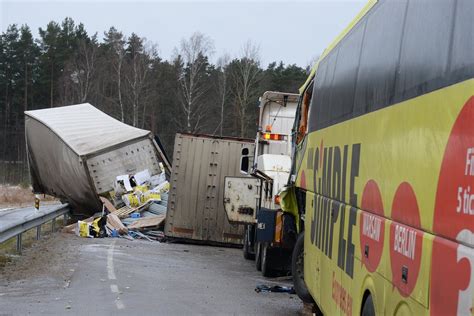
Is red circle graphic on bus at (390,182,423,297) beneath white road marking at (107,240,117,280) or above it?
above

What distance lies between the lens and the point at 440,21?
3.73 meters

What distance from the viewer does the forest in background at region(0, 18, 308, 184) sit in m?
63.7

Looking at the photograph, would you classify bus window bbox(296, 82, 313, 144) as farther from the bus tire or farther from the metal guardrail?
the metal guardrail

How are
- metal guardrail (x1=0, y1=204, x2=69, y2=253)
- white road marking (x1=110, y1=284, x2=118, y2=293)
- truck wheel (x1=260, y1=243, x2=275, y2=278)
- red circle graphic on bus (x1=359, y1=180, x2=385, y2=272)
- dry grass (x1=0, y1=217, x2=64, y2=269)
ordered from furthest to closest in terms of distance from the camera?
1. dry grass (x1=0, y1=217, x2=64, y2=269)
2. truck wheel (x1=260, y1=243, x2=275, y2=278)
3. metal guardrail (x1=0, y1=204, x2=69, y2=253)
4. white road marking (x1=110, y1=284, x2=118, y2=293)
5. red circle graphic on bus (x1=359, y1=180, x2=385, y2=272)

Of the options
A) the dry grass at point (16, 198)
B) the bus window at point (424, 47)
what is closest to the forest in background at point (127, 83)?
the dry grass at point (16, 198)

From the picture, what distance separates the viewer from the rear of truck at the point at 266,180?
1291cm

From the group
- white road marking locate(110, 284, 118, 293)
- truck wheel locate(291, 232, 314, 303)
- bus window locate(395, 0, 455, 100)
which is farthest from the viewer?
white road marking locate(110, 284, 118, 293)

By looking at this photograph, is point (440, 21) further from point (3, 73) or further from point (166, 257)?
point (3, 73)

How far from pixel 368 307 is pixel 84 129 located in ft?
68.5

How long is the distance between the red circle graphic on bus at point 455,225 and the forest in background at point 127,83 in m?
54.6

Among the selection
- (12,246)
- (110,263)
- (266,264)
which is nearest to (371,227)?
(266,264)

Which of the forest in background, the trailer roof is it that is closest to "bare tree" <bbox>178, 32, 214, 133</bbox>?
the forest in background

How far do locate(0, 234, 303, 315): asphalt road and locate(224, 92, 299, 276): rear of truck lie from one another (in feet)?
1.63

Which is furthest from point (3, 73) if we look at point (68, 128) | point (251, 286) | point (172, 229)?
point (251, 286)
